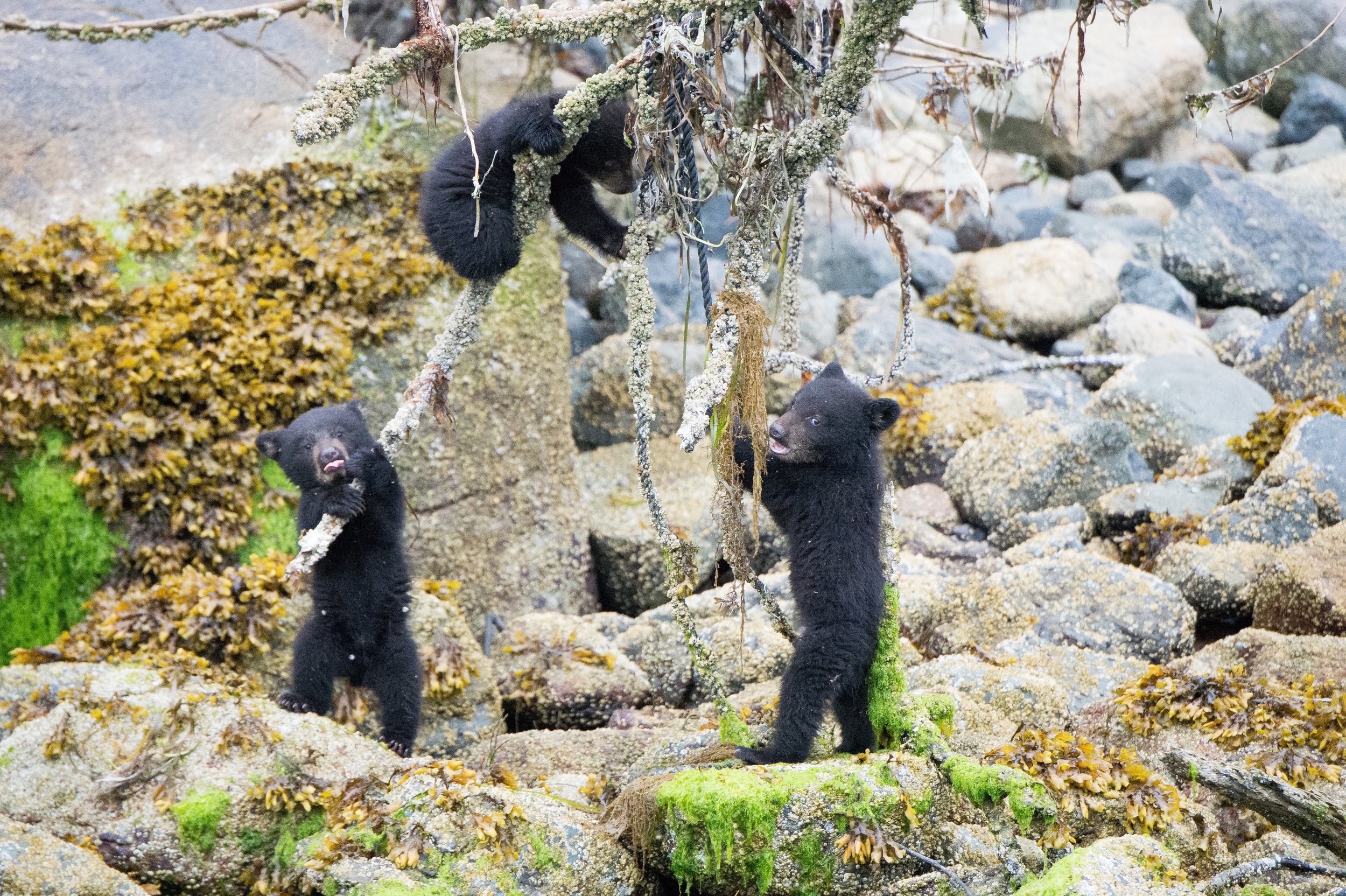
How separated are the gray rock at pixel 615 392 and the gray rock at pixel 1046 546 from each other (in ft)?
11.2

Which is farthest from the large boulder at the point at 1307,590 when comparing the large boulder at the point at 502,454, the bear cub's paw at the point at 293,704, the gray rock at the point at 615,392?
the bear cub's paw at the point at 293,704

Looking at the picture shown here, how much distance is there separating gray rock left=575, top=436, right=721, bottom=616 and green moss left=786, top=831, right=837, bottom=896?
396cm

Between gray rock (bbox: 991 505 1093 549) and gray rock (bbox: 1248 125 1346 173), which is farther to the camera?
gray rock (bbox: 1248 125 1346 173)

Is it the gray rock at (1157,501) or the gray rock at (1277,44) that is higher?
the gray rock at (1277,44)

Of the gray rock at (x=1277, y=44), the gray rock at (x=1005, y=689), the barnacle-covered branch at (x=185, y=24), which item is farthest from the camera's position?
the gray rock at (x=1277, y=44)

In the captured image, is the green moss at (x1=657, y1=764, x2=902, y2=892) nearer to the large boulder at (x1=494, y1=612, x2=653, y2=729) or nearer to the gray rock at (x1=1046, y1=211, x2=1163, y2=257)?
the large boulder at (x1=494, y1=612, x2=653, y2=729)

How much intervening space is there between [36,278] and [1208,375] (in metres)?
8.84

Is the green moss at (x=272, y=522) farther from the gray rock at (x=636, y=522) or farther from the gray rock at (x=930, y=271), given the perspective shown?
the gray rock at (x=930, y=271)

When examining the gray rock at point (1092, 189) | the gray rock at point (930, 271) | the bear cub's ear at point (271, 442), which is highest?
the gray rock at point (1092, 189)

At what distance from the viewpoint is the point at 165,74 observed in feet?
30.9

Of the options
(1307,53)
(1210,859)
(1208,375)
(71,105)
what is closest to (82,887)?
(1210,859)

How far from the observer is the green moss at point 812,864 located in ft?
15.6

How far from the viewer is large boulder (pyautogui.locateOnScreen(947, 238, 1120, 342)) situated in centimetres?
1217

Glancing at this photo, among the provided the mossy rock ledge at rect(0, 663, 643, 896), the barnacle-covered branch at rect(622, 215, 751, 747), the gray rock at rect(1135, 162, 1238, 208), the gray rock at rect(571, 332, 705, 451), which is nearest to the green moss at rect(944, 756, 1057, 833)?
the barnacle-covered branch at rect(622, 215, 751, 747)
